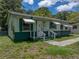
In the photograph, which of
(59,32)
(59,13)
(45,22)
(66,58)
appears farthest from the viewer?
(59,13)

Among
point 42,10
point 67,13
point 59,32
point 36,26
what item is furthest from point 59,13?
point 36,26

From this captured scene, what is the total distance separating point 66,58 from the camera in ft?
31.5

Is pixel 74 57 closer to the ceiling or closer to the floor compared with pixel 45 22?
closer to the floor

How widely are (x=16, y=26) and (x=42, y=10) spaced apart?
4019cm

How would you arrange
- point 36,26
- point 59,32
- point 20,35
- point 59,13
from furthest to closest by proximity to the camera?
point 59,13, point 59,32, point 36,26, point 20,35

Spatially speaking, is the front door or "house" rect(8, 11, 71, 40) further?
the front door

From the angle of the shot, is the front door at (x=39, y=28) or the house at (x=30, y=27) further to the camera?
the front door at (x=39, y=28)

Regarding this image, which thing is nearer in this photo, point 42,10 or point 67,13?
point 42,10

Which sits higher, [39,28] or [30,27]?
[30,27]

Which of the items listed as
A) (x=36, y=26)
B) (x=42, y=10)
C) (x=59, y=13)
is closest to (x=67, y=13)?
(x=59, y=13)

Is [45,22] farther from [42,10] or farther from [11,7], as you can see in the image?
[42,10]

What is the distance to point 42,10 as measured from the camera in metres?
58.6

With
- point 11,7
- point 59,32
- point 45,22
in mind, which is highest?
point 11,7

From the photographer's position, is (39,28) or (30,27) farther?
(39,28)
